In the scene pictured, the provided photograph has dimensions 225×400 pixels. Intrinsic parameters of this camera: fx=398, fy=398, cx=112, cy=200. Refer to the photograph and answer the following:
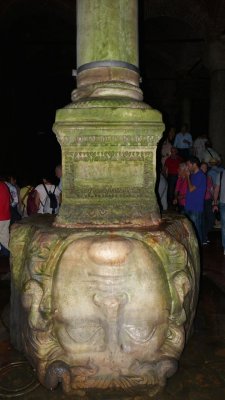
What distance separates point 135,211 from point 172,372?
3.57 ft

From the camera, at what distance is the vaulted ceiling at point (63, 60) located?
9727 millimetres

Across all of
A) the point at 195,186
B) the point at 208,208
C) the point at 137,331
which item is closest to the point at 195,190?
the point at 195,186

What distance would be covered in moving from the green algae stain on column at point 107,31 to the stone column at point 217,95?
22.1 feet

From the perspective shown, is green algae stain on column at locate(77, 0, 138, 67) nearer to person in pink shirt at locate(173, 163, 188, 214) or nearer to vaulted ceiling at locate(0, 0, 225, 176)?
person in pink shirt at locate(173, 163, 188, 214)

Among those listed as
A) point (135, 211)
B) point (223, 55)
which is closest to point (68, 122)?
point (135, 211)

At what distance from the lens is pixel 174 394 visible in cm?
242

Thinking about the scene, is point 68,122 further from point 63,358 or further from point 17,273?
point 63,358

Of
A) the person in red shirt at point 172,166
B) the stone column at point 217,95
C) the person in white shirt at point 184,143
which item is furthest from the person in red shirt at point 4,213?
the person in white shirt at point 184,143

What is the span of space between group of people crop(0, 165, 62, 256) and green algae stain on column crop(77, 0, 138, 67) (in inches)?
93.3

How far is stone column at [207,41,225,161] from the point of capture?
948cm

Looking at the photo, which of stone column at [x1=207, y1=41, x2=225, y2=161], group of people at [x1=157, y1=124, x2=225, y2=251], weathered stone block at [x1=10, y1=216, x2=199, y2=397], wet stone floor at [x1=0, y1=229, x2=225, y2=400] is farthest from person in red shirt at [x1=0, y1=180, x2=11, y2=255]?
stone column at [x1=207, y1=41, x2=225, y2=161]

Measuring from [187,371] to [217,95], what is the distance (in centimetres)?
820

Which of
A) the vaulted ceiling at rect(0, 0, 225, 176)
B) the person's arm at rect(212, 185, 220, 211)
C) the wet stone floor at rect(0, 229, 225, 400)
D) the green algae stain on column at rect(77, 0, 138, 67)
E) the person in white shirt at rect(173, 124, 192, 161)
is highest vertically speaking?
the vaulted ceiling at rect(0, 0, 225, 176)

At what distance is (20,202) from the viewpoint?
5.97 meters
